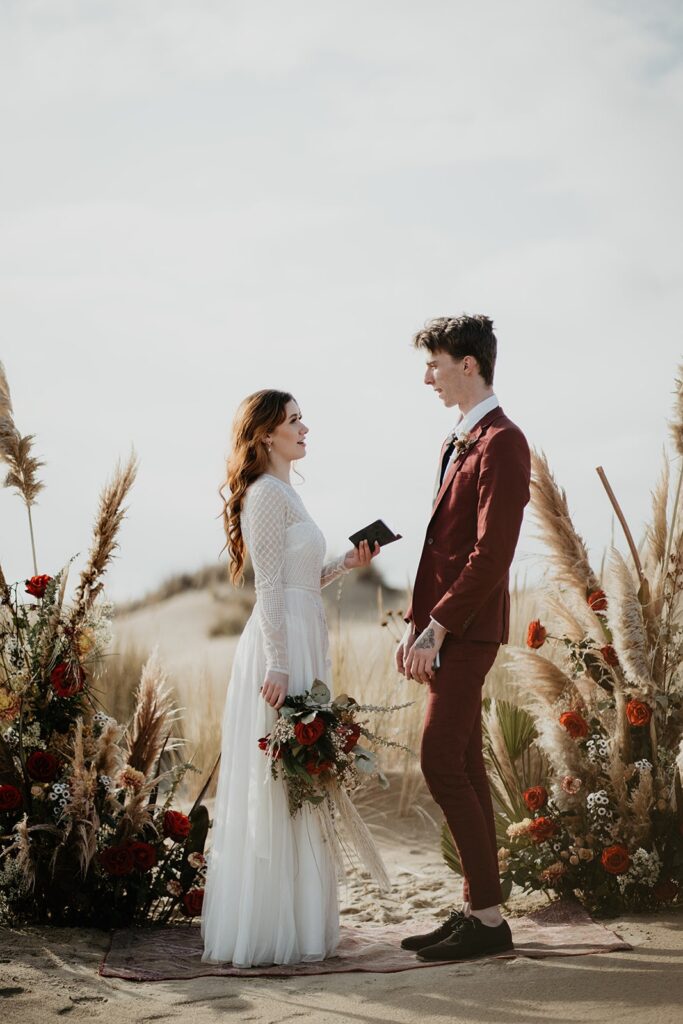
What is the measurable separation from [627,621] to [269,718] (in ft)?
4.83

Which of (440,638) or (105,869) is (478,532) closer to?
(440,638)


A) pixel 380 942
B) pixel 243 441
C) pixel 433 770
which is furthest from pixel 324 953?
pixel 243 441

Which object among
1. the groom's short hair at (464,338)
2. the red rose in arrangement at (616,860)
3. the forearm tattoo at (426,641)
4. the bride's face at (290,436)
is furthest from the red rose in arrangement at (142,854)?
the groom's short hair at (464,338)

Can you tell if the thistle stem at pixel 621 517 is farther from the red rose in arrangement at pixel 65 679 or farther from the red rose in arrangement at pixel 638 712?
the red rose in arrangement at pixel 65 679

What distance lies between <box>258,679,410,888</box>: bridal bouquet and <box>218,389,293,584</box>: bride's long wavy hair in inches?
25.4

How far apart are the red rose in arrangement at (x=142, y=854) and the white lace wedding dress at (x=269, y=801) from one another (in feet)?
1.33

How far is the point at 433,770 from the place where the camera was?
12.7ft

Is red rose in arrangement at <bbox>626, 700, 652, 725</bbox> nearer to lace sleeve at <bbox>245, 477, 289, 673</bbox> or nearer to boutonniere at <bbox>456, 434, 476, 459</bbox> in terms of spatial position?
boutonniere at <bbox>456, 434, 476, 459</bbox>

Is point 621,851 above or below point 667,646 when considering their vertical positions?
below

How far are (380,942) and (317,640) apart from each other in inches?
48.7

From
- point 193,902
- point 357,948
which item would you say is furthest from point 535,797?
point 193,902

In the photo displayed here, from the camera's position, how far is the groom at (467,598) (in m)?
3.80

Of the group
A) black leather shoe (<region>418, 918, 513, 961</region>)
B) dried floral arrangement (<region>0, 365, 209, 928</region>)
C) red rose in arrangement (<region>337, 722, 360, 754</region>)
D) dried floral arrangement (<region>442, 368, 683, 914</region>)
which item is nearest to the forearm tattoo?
red rose in arrangement (<region>337, 722, 360, 754</region>)

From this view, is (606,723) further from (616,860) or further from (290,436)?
(290,436)
